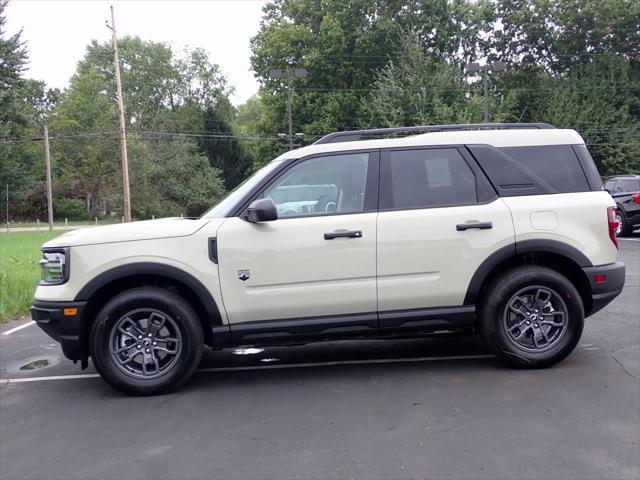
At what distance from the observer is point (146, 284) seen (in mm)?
4984

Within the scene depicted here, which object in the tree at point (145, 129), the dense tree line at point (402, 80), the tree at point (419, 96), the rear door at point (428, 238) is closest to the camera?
the rear door at point (428, 238)

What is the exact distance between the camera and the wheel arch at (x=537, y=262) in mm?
4965

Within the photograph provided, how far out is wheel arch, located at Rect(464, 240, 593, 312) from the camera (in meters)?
4.96

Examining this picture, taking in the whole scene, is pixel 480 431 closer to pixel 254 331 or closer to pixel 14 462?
pixel 254 331

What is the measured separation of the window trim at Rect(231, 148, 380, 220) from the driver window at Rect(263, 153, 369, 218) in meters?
0.02

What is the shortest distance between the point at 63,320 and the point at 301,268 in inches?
74.0

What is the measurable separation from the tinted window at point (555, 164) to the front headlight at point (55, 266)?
3.70 meters

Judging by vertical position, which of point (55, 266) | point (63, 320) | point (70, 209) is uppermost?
point (70, 209)

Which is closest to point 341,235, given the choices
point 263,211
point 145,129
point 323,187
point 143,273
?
point 323,187

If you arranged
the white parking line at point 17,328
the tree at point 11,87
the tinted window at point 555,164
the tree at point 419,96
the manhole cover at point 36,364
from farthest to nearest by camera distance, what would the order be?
the tree at point 419,96
the tree at point 11,87
the white parking line at point 17,328
the manhole cover at point 36,364
the tinted window at point 555,164

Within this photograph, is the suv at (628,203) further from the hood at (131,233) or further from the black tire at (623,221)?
the hood at (131,233)

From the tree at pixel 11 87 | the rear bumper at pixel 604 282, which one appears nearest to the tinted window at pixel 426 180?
the rear bumper at pixel 604 282

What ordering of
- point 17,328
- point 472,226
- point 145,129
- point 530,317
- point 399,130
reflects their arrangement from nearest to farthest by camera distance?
point 472,226
point 530,317
point 399,130
point 17,328
point 145,129

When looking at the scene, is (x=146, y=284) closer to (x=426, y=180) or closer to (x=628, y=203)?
(x=426, y=180)
